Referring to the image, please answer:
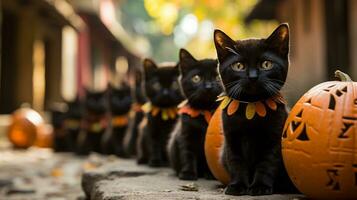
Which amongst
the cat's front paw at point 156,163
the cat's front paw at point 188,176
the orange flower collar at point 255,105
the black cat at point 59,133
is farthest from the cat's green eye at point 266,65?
the black cat at point 59,133

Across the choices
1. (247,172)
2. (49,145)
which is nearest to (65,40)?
(49,145)

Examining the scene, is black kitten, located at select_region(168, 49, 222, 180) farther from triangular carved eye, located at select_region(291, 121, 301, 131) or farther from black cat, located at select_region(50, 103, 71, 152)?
black cat, located at select_region(50, 103, 71, 152)

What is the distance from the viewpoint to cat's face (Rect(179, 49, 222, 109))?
4.52m

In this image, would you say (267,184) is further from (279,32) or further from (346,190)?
(279,32)

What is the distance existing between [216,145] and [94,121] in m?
6.39

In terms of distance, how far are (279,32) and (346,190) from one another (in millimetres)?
1012

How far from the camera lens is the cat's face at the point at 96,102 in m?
9.95

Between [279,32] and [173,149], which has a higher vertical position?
[279,32]

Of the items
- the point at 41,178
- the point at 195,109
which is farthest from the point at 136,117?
the point at 195,109

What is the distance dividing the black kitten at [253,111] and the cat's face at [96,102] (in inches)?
257

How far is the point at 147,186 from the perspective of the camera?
3996 millimetres

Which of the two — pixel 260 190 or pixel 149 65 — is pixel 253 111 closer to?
pixel 260 190

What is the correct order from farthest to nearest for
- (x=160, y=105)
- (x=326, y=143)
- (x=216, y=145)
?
1. (x=160, y=105)
2. (x=216, y=145)
3. (x=326, y=143)

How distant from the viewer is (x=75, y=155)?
36.6 feet
